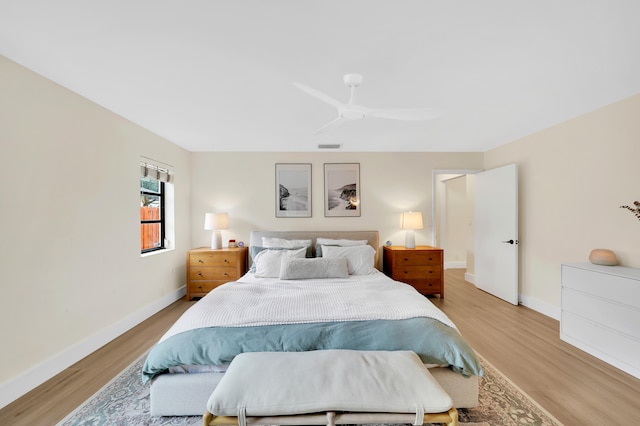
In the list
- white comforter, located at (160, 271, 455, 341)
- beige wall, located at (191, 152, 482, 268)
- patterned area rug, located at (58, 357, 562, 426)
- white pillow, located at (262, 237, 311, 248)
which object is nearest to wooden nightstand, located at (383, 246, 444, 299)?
beige wall, located at (191, 152, 482, 268)

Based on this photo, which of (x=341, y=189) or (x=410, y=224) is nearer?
(x=410, y=224)

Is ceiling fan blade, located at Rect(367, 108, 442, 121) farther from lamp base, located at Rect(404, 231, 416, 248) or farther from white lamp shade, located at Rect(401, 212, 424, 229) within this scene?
lamp base, located at Rect(404, 231, 416, 248)

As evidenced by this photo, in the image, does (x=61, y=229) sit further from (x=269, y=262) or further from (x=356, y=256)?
(x=356, y=256)

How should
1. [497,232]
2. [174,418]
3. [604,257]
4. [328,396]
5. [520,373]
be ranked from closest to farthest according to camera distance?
[328,396]
[174,418]
[520,373]
[604,257]
[497,232]

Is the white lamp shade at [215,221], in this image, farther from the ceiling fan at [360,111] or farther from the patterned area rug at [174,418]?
the ceiling fan at [360,111]

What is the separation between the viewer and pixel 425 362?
1.69m

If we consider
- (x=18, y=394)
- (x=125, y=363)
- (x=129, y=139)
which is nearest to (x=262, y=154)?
(x=129, y=139)

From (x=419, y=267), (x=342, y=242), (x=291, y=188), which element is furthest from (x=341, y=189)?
(x=419, y=267)

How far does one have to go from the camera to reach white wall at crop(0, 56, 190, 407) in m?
1.87

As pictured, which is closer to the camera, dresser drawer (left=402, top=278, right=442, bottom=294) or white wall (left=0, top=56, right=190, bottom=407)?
white wall (left=0, top=56, right=190, bottom=407)

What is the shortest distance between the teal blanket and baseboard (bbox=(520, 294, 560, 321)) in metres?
2.42

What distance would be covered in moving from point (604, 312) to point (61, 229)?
4.84 meters

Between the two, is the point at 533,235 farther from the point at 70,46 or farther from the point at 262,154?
the point at 70,46

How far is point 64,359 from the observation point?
220cm
